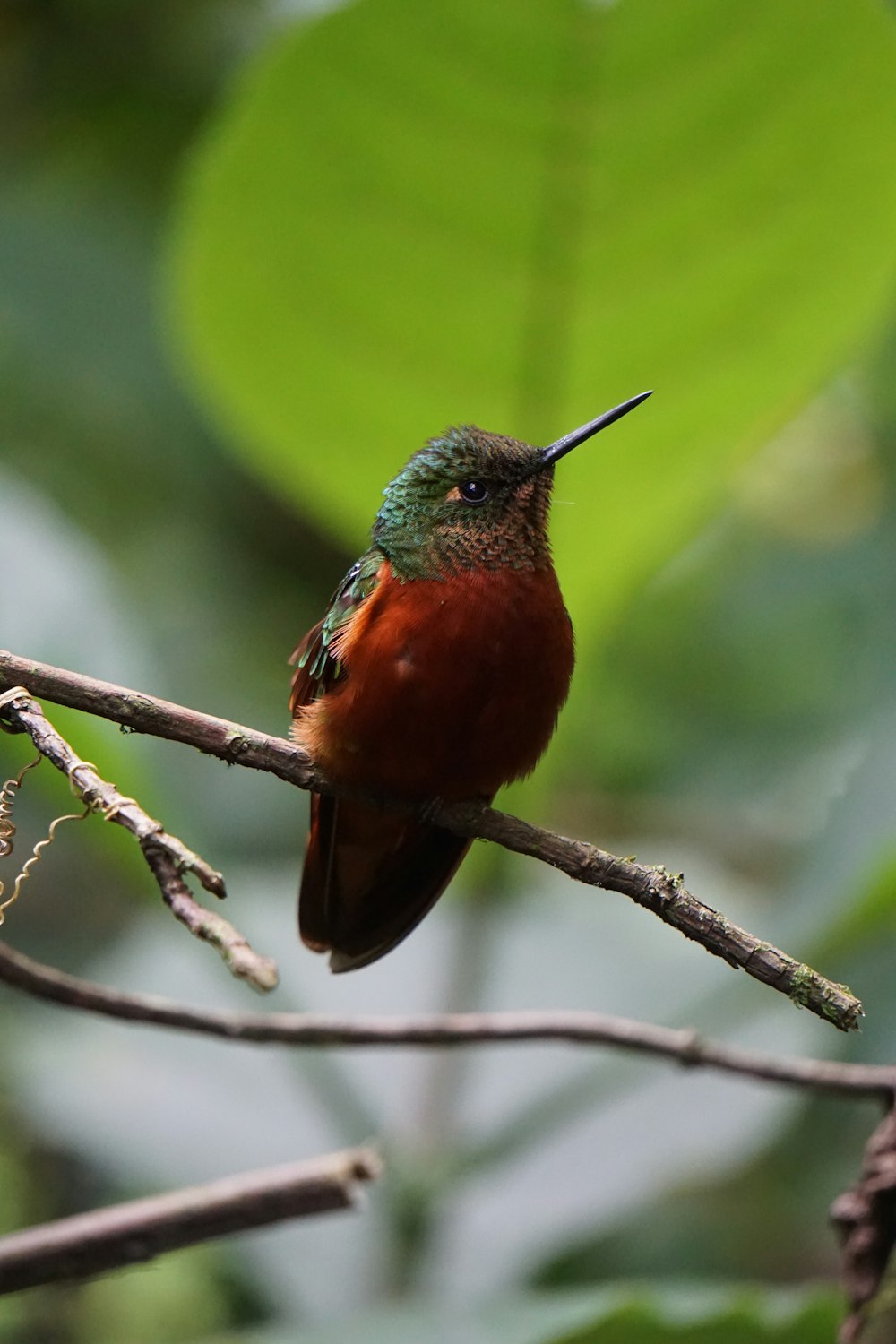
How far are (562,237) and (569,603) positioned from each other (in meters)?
0.70

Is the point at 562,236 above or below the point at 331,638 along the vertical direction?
above

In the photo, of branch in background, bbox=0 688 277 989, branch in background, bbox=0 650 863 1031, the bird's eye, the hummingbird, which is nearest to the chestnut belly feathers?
the hummingbird

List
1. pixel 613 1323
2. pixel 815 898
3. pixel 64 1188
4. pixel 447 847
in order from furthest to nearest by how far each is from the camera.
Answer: pixel 64 1188 < pixel 815 898 < pixel 447 847 < pixel 613 1323

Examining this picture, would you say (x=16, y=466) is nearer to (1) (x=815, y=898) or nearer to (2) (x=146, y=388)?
(2) (x=146, y=388)

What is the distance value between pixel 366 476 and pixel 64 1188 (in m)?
2.23

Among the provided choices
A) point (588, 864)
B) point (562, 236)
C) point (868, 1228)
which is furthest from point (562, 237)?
point (868, 1228)

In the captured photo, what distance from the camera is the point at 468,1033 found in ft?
7.14

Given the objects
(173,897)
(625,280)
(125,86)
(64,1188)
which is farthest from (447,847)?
(125,86)

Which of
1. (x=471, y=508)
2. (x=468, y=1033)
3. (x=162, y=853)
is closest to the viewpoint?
(x=162, y=853)

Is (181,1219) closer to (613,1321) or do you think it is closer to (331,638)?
(613,1321)

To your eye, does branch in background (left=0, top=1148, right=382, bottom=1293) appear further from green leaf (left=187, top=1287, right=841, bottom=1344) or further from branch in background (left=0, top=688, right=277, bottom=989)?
branch in background (left=0, top=688, right=277, bottom=989)

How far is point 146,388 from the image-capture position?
15.5 ft

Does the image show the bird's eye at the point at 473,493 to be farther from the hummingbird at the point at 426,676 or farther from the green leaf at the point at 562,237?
the green leaf at the point at 562,237

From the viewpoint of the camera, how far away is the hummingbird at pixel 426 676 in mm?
2303
